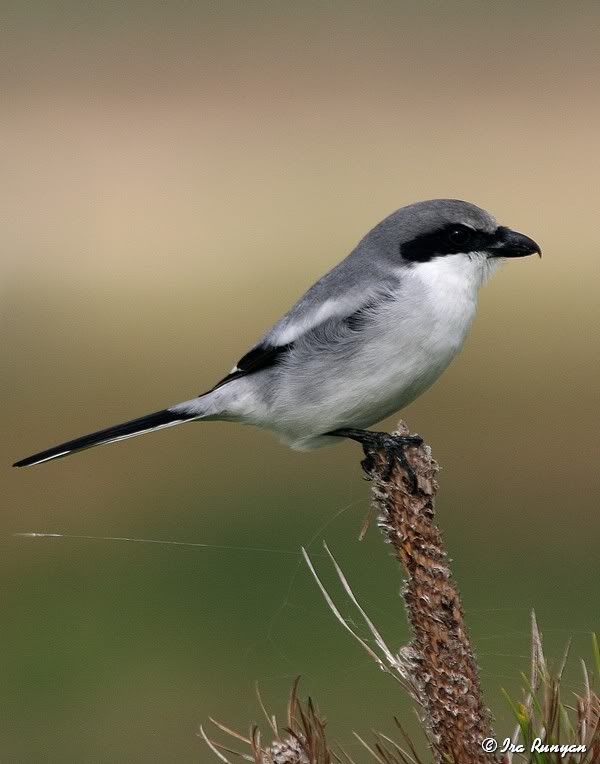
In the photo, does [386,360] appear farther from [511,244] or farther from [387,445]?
[387,445]

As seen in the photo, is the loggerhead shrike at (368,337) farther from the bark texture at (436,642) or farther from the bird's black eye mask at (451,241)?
the bark texture at (436,642)

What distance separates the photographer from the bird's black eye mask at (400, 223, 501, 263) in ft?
9.00

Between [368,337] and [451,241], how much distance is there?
11.5 inches

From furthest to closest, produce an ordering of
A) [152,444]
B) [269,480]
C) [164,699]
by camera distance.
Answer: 1. [152,444]
2. [269,480]
3. [164,699]

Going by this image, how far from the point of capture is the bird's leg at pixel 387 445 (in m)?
1.74

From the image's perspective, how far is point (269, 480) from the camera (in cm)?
615

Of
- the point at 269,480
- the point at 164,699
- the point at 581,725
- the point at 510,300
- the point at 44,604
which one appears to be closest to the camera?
the point at 581,725

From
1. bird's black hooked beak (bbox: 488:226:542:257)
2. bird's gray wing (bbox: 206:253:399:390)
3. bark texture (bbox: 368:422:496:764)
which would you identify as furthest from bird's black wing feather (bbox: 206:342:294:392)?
bark texture (bbox: 368:422:496:764)

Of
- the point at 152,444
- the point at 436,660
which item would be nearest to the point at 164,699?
the point at 152,444

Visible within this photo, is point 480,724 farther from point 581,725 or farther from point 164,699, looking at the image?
point 164,699

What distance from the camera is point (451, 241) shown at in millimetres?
2762

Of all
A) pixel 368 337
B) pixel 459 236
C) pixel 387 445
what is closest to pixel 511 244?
pixel 459 236

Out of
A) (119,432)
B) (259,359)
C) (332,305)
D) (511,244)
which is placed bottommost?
(119,432)

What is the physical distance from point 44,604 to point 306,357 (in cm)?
A: 277
